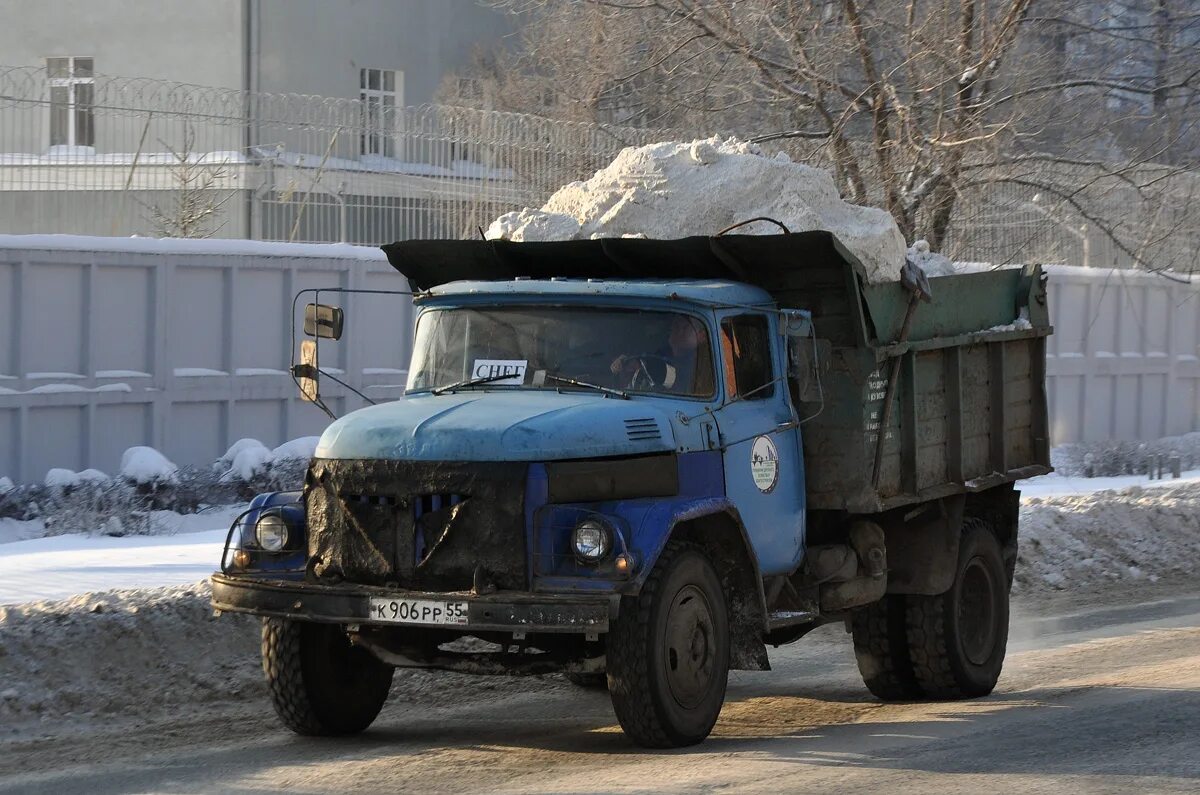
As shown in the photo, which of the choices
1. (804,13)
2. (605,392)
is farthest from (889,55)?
(605,392)

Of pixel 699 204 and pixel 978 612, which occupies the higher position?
pixel 699 204

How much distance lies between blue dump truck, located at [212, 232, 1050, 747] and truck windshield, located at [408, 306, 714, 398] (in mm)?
13

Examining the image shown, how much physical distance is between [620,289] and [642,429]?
86cm

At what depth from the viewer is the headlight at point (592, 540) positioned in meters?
7.21

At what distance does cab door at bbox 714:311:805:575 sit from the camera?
8172mm

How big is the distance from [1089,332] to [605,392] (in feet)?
57.4

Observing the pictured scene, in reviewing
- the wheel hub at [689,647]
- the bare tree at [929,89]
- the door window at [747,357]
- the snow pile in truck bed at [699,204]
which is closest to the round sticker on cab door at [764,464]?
the door window at [747,357]

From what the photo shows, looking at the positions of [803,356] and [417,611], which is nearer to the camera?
[417,611]

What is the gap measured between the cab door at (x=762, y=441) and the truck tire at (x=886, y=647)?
1.34m

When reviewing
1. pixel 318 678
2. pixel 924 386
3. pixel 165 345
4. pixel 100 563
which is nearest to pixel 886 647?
pixel 924 386

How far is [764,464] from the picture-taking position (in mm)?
8391

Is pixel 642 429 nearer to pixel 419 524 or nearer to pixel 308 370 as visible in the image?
pixel 419 524

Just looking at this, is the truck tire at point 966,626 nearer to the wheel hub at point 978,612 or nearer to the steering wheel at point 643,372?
the wheel hub at point 978,612

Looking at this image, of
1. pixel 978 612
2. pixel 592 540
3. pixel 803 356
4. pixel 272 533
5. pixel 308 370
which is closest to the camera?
pixel 592 540
